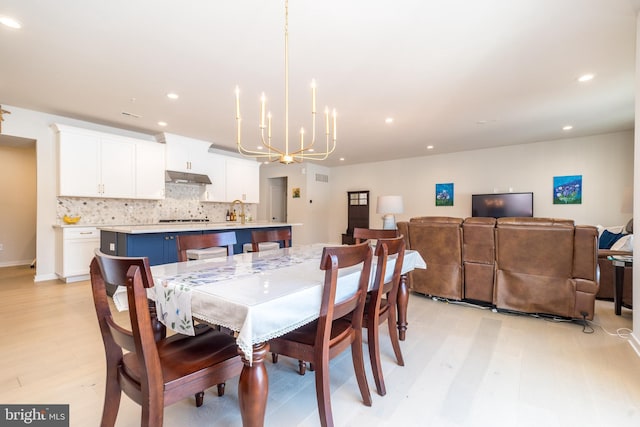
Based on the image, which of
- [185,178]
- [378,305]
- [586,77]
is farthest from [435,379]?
[185,178]

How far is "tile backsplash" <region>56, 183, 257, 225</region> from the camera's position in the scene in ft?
14.9

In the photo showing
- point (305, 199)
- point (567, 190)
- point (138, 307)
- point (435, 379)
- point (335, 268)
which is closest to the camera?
point (138, 307)

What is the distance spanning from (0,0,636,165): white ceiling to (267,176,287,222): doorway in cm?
443

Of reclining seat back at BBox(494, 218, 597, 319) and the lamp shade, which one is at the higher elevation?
the lamp shade

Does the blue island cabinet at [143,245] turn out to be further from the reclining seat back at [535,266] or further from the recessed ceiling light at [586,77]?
the recessed ceiling light at [586,77]

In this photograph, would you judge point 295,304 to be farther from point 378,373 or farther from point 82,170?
point 82,170

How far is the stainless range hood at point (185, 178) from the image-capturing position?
17.0 feet

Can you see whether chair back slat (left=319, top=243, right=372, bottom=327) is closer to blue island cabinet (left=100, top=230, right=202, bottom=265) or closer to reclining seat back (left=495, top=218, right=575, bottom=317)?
reclining seat back (left=495, top=218, right=575, bottom=317)

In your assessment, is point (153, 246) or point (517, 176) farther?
point (517, 176)

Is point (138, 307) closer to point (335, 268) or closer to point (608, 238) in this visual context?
point (335, 268)

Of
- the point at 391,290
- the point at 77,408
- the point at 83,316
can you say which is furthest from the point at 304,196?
the point at 77,408

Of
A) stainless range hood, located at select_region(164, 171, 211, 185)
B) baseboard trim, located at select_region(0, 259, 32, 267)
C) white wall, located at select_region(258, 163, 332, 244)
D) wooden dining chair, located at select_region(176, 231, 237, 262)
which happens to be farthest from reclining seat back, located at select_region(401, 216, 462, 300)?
baseboard trim, located at select_region(0, 259, 32, 267)

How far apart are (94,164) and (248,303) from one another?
4.69 meters

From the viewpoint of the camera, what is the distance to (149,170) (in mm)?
4953
